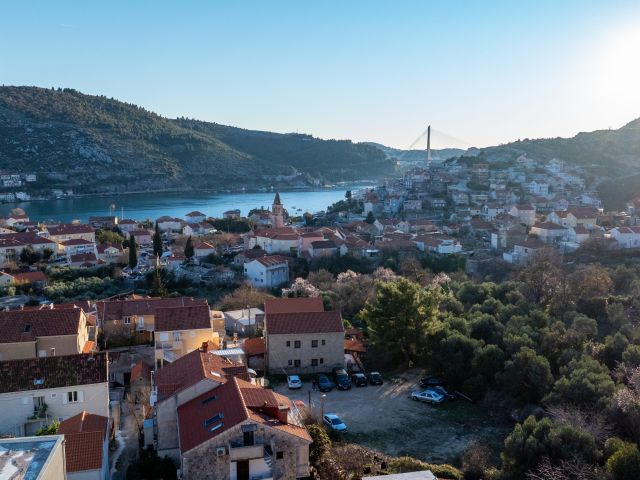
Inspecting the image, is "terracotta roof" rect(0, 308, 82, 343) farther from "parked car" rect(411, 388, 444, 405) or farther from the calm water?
the calm water

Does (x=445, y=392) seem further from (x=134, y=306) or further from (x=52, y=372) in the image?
(x=134, y=306)

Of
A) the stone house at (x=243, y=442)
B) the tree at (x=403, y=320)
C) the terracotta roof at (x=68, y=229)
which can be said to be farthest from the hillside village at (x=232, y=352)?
the terracotta roof at (x=68, y=229)

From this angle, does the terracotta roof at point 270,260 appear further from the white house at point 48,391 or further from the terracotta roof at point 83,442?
the terracotta roof at point 83,442

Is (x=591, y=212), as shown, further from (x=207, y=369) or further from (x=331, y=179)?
(x=331, y=179)

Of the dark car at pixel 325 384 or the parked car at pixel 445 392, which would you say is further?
the dark car at pixel 325 384

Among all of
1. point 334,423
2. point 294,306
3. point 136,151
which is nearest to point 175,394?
point 334,423

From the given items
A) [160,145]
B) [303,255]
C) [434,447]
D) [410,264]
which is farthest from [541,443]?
[160,145]
